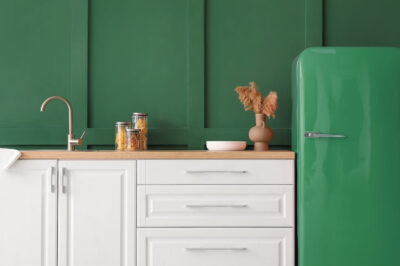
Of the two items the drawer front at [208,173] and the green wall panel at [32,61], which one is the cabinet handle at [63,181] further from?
the green wall panel at [32,61]

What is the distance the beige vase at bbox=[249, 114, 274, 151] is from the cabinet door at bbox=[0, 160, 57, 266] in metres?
1.19

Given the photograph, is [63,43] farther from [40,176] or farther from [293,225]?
[293,225]

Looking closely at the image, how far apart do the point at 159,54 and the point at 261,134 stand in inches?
36.0

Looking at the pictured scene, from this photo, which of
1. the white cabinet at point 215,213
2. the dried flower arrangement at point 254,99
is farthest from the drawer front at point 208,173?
the dried flower arrangement at point 254,99

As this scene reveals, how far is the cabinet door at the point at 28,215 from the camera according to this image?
2213mm

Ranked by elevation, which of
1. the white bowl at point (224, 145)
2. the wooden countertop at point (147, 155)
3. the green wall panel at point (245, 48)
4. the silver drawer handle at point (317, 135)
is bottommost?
the wooden countertop at point (147, 155)

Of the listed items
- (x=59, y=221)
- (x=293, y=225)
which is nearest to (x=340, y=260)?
(x=293, y=225)

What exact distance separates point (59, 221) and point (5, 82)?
1.17 metres

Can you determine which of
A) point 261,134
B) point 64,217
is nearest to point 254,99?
point 261,134

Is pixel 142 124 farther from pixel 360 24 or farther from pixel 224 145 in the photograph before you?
pixel 360 24

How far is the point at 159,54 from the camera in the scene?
2.84 metres

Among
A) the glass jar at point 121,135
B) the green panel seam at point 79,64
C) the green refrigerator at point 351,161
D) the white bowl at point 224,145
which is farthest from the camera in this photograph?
the green panel seam at point 79,64

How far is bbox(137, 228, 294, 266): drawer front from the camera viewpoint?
222cm

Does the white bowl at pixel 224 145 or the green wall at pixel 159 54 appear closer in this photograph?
the white bowl at pixel 224 145
